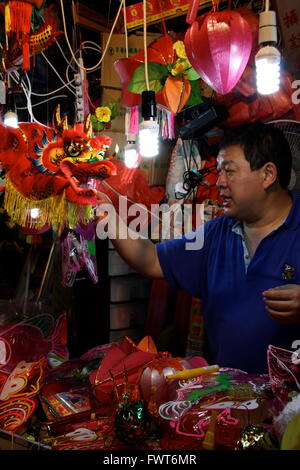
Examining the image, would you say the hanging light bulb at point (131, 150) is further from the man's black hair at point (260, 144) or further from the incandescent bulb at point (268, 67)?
the incandescent bulb at point (268, 67)

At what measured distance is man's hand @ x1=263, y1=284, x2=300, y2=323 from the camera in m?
1.33

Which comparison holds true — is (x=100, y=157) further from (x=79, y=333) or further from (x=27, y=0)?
(x=79, y=333)

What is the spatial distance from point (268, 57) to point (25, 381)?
1.29 meters

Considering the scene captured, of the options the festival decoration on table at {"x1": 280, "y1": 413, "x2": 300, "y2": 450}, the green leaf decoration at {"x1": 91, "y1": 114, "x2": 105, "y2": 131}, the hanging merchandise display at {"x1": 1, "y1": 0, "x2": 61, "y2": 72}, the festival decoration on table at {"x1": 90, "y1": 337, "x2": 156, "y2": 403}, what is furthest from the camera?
the green leaf decoration at {"x1": 91, "y1": 114, "x2": 105, "y2": 131}

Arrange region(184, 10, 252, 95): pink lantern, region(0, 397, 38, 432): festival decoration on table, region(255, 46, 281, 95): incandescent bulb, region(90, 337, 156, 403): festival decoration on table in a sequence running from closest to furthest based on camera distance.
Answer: region(0, 397, 38, 432): festival decoration on table < region(90, 337, 156, 403): festival decoration on table < region(255, 46, 281, 95): incandescent bulb < region(184, 10, 252, 95): pink lantern

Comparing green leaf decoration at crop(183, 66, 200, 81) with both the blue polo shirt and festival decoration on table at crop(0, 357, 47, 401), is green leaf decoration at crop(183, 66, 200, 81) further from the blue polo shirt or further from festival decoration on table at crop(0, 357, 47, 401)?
festival decoration on table at crop(0, 357, 47, 401)

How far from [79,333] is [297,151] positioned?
112 inches

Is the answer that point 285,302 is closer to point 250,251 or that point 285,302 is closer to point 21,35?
point 250,251

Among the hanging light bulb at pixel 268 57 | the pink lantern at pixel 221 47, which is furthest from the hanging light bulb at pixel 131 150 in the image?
the hanging light bulb at pixel 268 57

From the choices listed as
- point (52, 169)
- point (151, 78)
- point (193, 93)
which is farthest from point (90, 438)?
point (193, 93)

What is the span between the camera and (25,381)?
140 centimetres

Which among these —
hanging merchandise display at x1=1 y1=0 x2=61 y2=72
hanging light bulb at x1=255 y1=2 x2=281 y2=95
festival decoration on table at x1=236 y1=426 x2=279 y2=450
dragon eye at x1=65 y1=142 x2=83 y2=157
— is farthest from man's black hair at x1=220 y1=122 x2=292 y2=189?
festival decoration on table at x1=236 y1=426 x2=279 y2=450

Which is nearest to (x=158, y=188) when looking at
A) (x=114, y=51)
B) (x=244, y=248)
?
(x=114, y=51)

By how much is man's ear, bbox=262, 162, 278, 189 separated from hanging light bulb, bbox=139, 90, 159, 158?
0.46 metres
